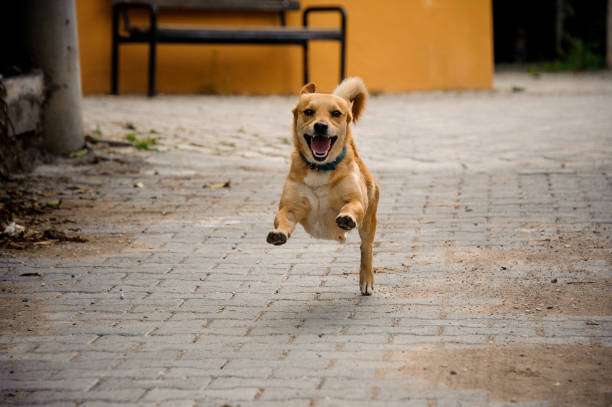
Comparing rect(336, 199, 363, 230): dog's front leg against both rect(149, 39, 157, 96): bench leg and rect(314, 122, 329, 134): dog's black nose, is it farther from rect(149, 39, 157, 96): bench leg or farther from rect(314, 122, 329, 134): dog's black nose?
rect(149, 39, 157, 96): bench leg

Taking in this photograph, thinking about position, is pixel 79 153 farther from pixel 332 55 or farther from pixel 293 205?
pixel 332 55

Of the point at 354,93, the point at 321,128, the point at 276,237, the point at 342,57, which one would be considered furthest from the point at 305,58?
the point at 276,237

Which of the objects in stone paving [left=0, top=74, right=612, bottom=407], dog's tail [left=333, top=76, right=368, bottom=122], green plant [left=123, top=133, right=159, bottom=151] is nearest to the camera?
stone paving [left=0, top=74, right=612, bottom=407]

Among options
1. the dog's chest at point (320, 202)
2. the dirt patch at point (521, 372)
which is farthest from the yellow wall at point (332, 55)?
the dirt patch at point (521, 372)

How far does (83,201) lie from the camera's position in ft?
25.3

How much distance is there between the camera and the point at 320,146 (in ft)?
16.1

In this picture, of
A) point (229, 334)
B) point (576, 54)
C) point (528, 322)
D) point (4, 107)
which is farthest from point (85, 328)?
point (576, 54)

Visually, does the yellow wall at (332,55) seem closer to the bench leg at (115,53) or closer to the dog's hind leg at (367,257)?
the bench leg at (115,53)

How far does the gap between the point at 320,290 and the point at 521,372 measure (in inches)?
65.6

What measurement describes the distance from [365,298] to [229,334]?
37.8 inches

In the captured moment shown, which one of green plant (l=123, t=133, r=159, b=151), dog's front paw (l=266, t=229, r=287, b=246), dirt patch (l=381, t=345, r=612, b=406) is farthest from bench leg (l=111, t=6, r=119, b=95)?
dirt patch (l=381, t=345, r=612, b=406)

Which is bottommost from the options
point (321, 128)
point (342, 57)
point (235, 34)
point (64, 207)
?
point (64, 207)

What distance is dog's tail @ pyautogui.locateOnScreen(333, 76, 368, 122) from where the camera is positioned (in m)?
5.33

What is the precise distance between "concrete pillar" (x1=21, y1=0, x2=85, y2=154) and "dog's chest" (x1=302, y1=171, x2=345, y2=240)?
→ 4876 millimetres
